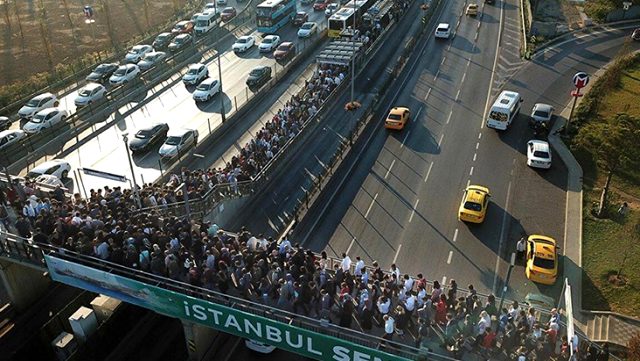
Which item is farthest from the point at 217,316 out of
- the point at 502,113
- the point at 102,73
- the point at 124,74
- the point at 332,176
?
the point at 102,73

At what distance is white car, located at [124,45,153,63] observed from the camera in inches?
2109

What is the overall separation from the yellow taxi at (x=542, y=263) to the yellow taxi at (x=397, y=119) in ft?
52.2

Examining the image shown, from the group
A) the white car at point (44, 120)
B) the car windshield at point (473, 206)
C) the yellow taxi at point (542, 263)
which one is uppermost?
the yellow taxi at point (542, 263)

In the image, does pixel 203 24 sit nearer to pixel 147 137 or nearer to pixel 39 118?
pixel 39 118

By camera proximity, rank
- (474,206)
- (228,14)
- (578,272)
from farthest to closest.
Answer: (228,14) → (474,206) → (578,272)

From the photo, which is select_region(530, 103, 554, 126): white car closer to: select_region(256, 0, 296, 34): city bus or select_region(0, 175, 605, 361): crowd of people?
select_region(0, 175, 605, 361): crowd of people

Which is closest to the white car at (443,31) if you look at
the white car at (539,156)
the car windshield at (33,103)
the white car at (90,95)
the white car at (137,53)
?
the white car at (539,156)

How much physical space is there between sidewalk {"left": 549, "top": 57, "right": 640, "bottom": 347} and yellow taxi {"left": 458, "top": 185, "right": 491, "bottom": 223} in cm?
457

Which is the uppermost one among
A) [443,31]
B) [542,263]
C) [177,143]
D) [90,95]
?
[542,263]

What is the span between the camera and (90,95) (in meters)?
44.7

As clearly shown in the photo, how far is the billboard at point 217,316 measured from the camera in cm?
1853

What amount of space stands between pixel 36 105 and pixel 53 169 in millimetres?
12218

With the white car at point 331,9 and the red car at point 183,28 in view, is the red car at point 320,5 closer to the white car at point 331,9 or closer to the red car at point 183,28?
the white car at point 331,9

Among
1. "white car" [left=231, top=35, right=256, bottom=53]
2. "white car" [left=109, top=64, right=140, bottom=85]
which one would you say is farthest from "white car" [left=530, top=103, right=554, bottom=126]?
"white car" [left=109, top=64, right=140, bottom=85]
